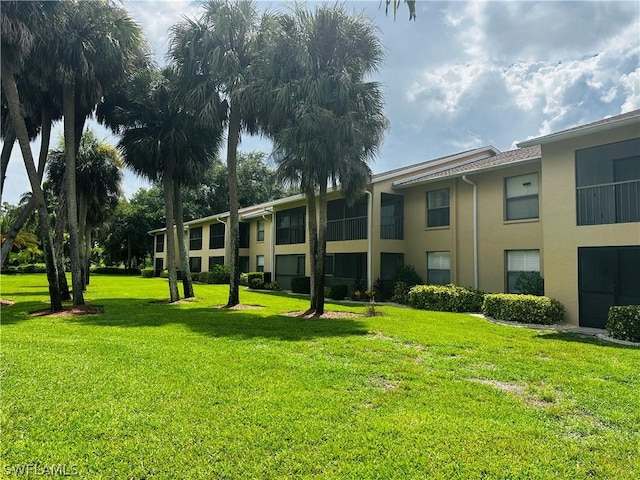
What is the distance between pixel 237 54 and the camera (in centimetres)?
1592

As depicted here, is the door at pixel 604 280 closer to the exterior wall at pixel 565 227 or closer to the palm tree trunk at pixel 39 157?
the exterior wall at pixel 565 227

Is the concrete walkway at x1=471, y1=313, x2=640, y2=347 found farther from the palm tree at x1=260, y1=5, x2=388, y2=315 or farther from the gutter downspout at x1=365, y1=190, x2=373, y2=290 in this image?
the gutter downspout at x1=365, y1=190, x2=373, y2=290

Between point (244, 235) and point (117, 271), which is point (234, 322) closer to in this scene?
point (244, 235)

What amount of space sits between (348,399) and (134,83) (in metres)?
17.0

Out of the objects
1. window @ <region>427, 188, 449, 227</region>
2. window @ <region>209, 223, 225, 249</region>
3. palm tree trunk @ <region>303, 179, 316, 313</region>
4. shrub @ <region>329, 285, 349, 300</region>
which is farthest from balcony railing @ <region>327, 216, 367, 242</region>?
window @ <region>209, 223, 225, 249</region>

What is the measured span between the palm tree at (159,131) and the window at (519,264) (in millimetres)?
13032

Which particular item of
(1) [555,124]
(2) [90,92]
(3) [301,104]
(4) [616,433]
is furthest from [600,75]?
(2) [90,92]

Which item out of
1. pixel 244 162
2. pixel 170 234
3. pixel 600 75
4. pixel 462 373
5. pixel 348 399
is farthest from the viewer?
pixel 244 162

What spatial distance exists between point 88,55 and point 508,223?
52.7ft

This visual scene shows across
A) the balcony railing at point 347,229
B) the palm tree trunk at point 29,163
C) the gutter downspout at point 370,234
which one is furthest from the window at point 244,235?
the palm tree trunk at point 29,163

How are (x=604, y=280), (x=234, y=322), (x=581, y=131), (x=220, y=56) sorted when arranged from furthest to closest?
(x=220, y=56) < (x=604, y=280) < (x=234, y=322) < (x=581, y=131)

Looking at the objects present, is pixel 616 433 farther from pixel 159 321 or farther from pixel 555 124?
pixel 555 124

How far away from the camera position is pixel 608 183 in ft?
40.6

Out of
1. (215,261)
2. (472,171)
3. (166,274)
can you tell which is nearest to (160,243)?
(166,274)
